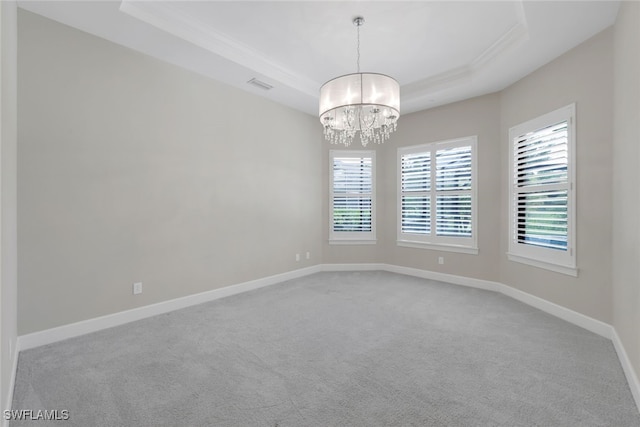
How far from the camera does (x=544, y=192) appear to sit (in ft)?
12.0

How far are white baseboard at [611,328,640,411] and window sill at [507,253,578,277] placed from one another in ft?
2.18

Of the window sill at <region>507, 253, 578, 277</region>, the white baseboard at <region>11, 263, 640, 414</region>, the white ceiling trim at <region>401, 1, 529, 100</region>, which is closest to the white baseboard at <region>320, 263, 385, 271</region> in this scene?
the white baseboard at <region>11, 263, 640, 414</region>

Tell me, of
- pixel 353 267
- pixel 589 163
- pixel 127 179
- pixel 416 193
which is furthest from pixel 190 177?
pixel 589 163

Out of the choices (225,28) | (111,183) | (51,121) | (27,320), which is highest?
(225,28)

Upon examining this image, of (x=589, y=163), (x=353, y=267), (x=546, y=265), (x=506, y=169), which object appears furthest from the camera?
(x=353, y=267)

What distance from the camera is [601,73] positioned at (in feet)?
9.87

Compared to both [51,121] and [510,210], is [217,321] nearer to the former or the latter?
[51,121]

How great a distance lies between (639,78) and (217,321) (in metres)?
4.13

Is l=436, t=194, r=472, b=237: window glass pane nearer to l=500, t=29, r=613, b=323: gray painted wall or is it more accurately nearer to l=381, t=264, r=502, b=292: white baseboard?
l=381, t=264, r=502, b=292: white baseboard

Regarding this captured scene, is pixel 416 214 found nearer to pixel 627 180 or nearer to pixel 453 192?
pixel 453 192

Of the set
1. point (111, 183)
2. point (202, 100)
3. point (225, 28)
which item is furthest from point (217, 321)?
point (225, 28)
